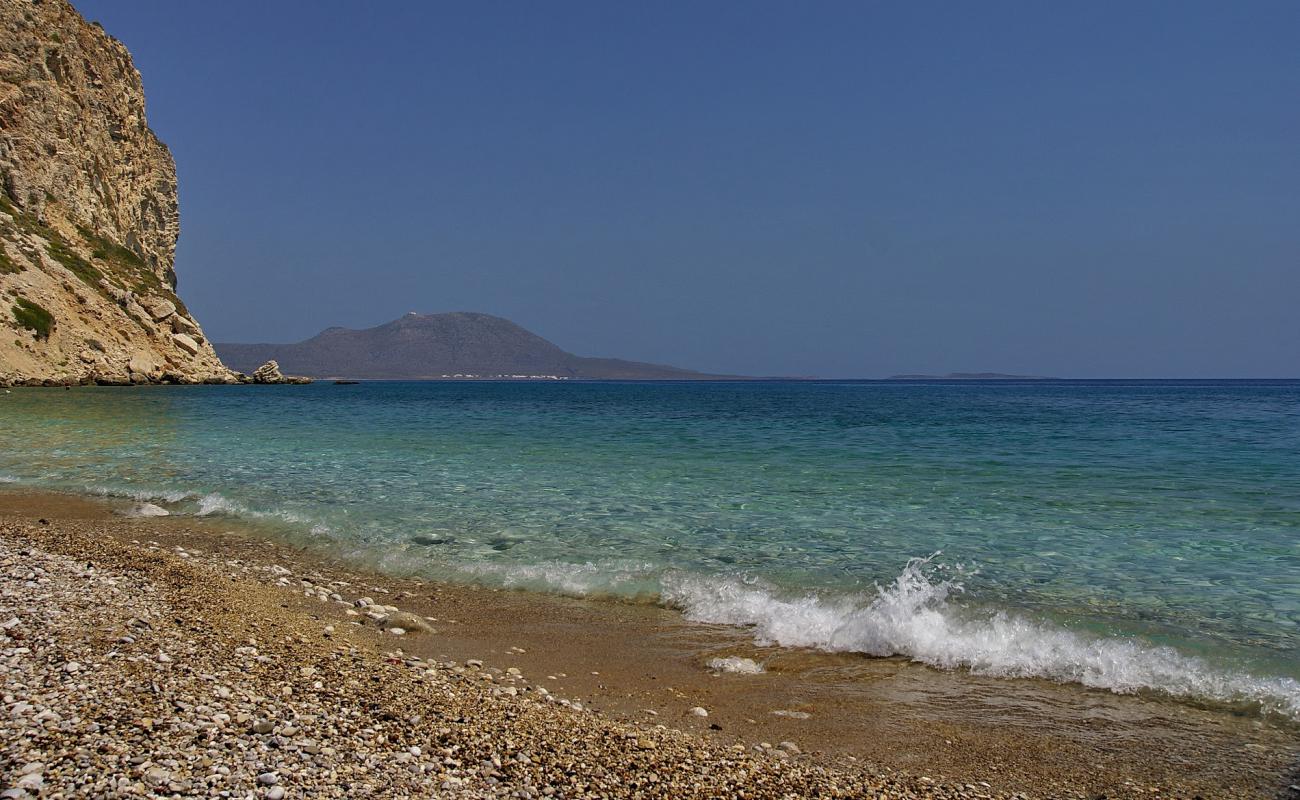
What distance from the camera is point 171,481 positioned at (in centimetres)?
1803

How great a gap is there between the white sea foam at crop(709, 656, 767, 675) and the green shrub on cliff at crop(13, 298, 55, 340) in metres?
75.2

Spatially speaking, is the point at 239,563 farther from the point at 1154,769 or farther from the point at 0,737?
the point at 1154,769

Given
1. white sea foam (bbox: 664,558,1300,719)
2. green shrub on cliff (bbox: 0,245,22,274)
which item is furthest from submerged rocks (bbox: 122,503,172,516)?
green shrub on cliff (bbox: 0,245,22,274)

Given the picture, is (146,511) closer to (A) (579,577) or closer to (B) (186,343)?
(A) (579,577)

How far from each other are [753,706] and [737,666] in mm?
946

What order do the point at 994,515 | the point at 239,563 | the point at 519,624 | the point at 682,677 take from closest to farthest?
the point at 682,677, the point at 519,624, the point at 239,563, the point at 994,515

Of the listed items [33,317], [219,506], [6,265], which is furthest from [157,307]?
[219,506]

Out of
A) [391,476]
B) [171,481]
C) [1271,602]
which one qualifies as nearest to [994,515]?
[1271,602]

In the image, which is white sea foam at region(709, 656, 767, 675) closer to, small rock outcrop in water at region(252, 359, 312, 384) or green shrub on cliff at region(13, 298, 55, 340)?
green shrub on cliff at region(13, 298, 55, 340)

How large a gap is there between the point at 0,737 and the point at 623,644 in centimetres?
507

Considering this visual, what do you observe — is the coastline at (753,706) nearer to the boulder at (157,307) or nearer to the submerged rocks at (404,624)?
the submerged rocks at (404,624)

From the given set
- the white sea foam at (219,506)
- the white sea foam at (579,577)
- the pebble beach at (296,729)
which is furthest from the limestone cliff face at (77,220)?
the pebble beach at (296,729)

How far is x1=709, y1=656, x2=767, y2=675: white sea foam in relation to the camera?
23.8 ft

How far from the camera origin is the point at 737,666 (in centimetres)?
734
